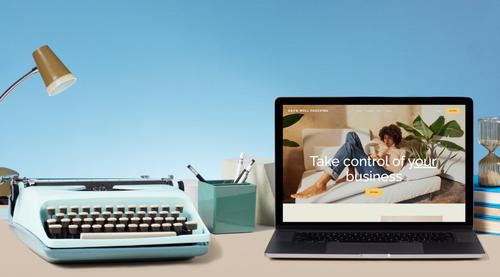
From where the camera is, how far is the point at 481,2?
389 cm

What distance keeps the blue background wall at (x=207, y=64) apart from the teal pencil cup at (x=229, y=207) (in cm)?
220

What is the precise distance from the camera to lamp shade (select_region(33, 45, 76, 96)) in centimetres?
185

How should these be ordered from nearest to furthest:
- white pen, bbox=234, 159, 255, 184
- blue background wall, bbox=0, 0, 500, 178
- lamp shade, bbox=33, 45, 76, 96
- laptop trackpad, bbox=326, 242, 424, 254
→ laptop trackpad, bbox=326, 242, 424, 254 → white pen, bbox=234, 159, 255, 184 → lamp shade, bbox=33, 45, 76, 96 → blue background wall, bbox=0, 0, 500, 178

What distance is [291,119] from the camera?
1559mm

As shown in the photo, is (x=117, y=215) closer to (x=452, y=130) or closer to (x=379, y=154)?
(x=379, y=154)

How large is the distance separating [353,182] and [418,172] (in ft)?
0.45

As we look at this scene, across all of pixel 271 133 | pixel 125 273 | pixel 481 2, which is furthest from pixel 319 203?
pixel 481 2

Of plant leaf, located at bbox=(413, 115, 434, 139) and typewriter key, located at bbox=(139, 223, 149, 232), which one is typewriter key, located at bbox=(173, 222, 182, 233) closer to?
typewriter key, located at bbox=(139, 223, 149, 232)

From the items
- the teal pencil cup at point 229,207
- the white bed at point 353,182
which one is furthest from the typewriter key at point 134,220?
the white bed at point 353,182

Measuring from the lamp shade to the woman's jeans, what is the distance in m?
0.72

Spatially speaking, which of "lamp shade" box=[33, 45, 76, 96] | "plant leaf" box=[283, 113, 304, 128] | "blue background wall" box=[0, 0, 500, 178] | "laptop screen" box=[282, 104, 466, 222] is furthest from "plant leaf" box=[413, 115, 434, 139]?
"blue background wall" box=[0, 0, 500, 178]

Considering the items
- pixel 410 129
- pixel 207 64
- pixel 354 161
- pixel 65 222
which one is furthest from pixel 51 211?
pixel 207 64

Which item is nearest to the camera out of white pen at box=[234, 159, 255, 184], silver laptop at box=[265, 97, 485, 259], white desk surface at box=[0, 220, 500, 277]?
white desk surface at box=[0, 220, 500, 277]

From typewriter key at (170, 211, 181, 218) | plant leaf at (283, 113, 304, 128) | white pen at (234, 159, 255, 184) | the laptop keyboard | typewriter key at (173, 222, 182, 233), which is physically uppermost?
plant leaf at (283, 113, 304, 128)
